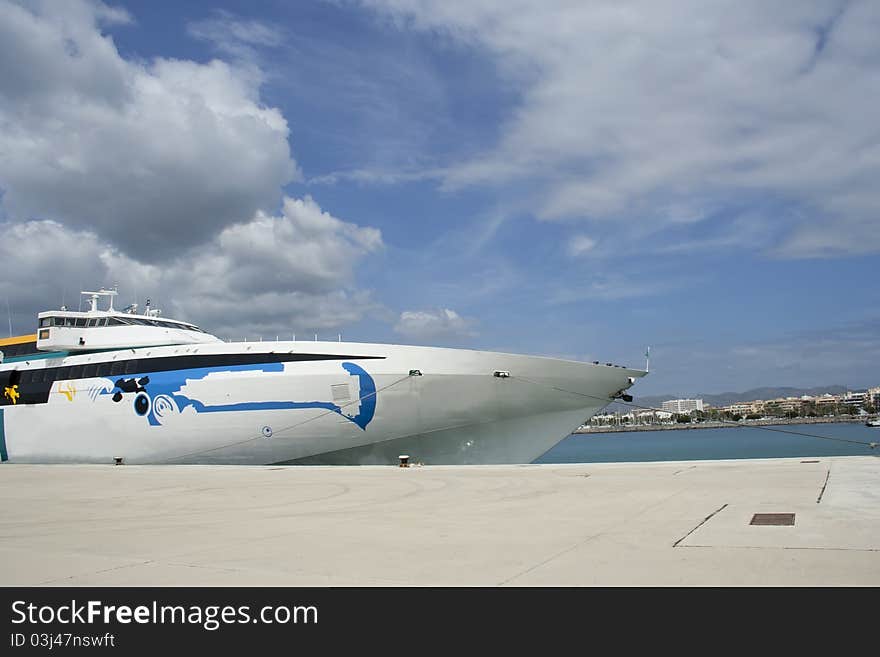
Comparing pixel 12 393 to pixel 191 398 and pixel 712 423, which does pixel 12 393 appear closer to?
pixel 191 398

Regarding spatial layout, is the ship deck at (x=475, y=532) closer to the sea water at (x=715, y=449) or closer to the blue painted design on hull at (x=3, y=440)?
the sea water at (x=715, y=449)

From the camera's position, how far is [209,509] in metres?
8.90

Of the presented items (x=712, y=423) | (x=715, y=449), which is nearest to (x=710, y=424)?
(x=712, y=423)

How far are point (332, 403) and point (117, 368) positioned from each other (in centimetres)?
847

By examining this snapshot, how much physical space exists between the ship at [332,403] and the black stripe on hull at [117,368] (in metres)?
0.04

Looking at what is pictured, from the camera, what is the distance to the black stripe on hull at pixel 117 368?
19.8 metres

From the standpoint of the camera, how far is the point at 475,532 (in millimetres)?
6109

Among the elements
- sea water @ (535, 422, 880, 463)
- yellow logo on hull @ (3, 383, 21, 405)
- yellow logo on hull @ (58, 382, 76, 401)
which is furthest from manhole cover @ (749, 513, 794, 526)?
yellow logo on hull @ (3, 383, 21, 405)

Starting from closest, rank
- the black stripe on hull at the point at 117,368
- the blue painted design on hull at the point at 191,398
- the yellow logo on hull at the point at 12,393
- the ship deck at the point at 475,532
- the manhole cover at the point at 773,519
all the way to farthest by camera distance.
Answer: the ship deck at the point at 475,532 < the manhole cover at the point at 773,519 < the blue painted design on hull at the point at 191,398 < the black stripe on hull at the point at 117,368 < the yellow logo on hull at the point at 12,393

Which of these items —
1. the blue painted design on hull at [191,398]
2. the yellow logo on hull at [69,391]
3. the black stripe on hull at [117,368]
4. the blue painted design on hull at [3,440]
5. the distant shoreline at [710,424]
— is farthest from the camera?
the distant shoreline at [710,424]

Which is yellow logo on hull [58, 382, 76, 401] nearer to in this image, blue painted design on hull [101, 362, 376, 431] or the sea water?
blue painted design on hull [101, 362, 376, 431]

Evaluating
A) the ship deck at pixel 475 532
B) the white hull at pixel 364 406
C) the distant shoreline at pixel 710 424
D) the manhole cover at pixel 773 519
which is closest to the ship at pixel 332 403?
the white hull at pixel 364 406
